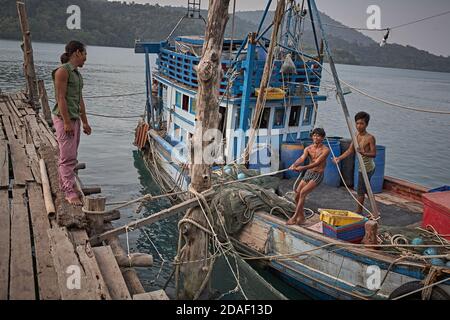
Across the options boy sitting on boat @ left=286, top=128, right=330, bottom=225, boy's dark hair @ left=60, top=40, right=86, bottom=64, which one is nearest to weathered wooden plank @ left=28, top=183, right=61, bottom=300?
boy's dark hair @ left=60, top=40, right=86, bottom=64

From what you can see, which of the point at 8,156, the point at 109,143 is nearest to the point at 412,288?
the point at 8,156

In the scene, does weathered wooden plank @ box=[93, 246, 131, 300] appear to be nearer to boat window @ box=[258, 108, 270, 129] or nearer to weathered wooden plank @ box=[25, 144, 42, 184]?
weathered wooden plank @ box=[25, 144, 42, 184]

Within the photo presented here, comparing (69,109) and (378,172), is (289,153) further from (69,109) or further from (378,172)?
(69,109)

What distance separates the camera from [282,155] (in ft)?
31.7

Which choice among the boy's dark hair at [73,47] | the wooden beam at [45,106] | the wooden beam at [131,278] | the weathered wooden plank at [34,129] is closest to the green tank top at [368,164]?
the wooden beam at [131,278]

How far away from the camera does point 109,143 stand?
20250mm

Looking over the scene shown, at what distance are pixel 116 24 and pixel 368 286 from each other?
69053 mm

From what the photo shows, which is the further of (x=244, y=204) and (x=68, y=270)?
(x=244, y=204)

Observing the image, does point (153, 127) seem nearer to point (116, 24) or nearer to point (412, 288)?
point (412, 288)

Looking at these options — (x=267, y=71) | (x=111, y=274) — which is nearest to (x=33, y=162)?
(x=111, y=274)

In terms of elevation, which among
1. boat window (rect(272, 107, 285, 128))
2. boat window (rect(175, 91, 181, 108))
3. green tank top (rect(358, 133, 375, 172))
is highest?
boat window (rect(175, 91, 181, 108))

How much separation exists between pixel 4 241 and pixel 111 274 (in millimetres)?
1377

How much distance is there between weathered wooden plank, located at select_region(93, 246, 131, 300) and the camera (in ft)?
11.8

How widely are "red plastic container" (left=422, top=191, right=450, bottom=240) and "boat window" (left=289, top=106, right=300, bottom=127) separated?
4.79 m
